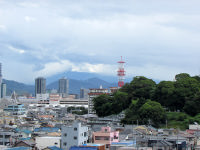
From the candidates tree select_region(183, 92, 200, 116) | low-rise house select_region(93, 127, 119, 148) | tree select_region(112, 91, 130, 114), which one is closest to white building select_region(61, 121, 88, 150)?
low-rise house select_region(93, 127, 119, 148)

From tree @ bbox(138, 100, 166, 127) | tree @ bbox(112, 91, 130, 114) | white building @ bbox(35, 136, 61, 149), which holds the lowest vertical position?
white building @ bbox(35, 136, 61, 149)

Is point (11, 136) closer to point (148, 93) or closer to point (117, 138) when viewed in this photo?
point (117, 138)

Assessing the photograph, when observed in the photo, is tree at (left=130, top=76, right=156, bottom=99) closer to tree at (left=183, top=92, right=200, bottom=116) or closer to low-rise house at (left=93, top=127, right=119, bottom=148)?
tree at (left=183, top=92, right=200, bottom=116)

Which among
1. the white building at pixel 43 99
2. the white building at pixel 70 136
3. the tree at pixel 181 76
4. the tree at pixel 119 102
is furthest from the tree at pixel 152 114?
the white building at pixel 43 99

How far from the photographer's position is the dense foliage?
164 ft

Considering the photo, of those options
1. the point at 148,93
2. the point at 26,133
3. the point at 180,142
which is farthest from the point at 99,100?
the point at 180,142

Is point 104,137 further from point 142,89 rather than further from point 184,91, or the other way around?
point 142,89

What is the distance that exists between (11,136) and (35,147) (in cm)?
474

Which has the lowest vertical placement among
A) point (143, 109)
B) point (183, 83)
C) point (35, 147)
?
point (35, 147)

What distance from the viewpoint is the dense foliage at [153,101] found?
50.0 m

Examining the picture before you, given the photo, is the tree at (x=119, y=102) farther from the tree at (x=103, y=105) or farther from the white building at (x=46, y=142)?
the white building at (x=46, y=142)

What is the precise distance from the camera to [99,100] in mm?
63094

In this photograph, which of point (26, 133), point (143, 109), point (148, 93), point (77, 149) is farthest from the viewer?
point (148, 93)

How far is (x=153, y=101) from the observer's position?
53219 mm
